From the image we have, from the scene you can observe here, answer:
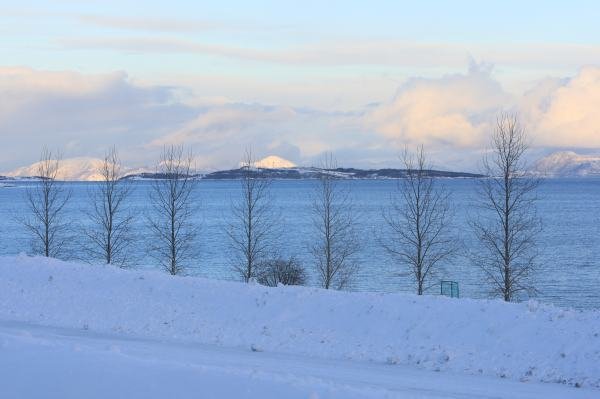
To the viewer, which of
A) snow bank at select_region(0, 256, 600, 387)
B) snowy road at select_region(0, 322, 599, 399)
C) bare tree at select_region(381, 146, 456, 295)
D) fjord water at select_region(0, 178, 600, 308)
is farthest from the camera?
fjord water at select_region(0, 178, 600, 308)

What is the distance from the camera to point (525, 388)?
14844mm

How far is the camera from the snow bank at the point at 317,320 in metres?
17.5

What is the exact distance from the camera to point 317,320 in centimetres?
2102

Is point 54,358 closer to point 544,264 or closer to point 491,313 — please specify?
point 491,313

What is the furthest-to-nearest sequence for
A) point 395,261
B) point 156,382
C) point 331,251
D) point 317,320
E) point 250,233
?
1. point 395,261
2. point 331,251
3. point 250,233
4. point 317,320
5. point 156,382

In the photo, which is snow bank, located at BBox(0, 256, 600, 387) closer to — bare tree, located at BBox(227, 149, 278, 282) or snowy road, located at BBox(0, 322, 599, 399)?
snowy road, located at BBox(0, 322, 599, 399)

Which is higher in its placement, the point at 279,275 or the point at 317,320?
the point at 317,320

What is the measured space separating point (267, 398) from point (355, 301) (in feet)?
37.2

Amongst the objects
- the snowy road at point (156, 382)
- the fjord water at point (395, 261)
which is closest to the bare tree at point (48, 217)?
the fjord water at point (395, 261)

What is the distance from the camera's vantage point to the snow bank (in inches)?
687

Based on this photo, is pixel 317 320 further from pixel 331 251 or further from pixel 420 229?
pixel 420 229

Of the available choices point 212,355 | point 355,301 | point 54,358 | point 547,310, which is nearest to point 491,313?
point 547,310

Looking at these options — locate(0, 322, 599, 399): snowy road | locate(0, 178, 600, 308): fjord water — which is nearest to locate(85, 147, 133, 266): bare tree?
locate(0, 178, 600, 308): fjord water

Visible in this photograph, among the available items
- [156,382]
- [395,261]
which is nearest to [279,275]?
[395,261]
